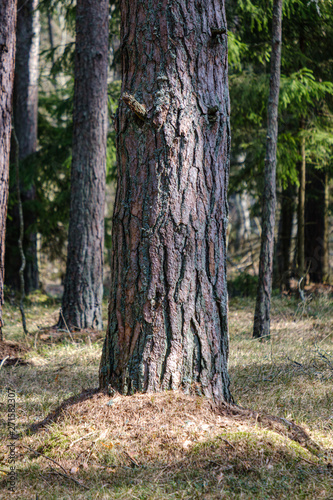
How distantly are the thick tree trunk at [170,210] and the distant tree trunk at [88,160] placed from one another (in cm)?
344

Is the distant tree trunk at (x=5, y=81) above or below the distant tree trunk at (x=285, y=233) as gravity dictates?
above

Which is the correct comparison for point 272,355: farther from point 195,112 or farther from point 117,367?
point 195,112

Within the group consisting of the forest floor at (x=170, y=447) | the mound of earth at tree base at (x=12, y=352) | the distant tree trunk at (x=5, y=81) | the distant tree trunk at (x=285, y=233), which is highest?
the distant tree trunk at (x=5, y=81)

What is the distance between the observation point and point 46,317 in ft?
25.7

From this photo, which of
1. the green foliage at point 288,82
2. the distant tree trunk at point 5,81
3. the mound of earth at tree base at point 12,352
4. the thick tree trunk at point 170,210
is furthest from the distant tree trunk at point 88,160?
the thick tree trunk at point 170,210

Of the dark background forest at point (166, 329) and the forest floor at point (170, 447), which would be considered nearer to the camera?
the forest floor at point (170, 447)

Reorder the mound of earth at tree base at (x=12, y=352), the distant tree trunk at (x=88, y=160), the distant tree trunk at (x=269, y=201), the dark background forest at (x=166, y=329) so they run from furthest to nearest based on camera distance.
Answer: the distant tree trunk at (x=88, y=160) < the distant tree trunk at (x=269, y=201) < the mound of earth at tree base at (x=12, y=352) < the dark background forest at (x=166, y=329)

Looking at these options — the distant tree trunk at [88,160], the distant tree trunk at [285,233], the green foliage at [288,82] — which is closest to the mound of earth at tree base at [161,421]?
the distant tree trunk at [88,160]

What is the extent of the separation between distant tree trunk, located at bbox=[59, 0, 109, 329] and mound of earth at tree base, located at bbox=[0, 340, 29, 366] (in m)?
1.09

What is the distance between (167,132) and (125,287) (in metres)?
1.10

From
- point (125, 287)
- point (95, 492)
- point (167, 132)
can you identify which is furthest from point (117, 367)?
point (167, 132)

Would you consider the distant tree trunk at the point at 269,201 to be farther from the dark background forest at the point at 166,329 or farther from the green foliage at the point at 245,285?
the green foliage at the point at 245,285

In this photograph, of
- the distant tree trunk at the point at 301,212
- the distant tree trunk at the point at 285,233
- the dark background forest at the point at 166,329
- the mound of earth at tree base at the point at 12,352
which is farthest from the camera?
the distant tree trunk at the point at 285,233

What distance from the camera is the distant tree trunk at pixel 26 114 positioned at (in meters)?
10.1
